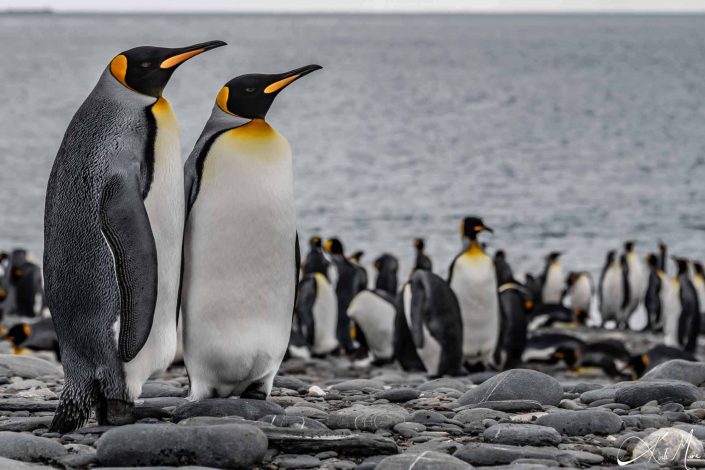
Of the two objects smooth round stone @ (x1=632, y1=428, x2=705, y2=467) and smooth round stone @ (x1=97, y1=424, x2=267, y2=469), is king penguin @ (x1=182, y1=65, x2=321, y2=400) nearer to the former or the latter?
smooth round stone @ (x1=97, y1=424, x2=267, y2=469)

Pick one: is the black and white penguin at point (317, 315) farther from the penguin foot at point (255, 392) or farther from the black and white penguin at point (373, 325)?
the penguin foot at point (255, 392)

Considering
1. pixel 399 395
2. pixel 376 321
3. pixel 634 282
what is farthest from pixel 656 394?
pixel 634 282

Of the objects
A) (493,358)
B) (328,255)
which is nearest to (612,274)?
(328,255)

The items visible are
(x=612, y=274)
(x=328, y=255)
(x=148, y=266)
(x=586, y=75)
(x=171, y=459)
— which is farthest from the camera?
(x=586, y=75)

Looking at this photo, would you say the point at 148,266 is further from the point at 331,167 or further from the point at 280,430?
the point at 331,167

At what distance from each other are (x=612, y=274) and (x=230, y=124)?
12.5m

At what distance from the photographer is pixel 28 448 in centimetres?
382

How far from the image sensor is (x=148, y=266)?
165 inches

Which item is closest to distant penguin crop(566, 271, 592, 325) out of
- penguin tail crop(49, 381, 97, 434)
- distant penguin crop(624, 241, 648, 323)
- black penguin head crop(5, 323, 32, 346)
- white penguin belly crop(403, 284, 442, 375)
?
distant penguin crop(624, 241, 648, 323)

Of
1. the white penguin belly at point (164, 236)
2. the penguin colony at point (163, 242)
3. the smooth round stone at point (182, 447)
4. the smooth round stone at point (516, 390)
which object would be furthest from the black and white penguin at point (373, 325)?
the smooth round stone at point (182, 447)

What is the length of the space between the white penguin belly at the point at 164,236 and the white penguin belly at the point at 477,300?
5.58m
